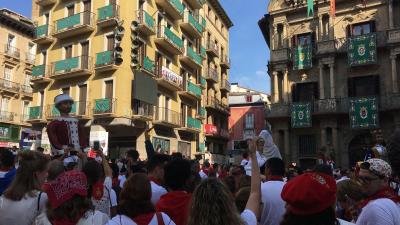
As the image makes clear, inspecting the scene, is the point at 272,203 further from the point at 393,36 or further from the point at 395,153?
the point at 393,36

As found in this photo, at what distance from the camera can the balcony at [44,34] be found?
1180 inches

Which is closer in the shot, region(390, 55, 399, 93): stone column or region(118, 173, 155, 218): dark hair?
region(118, 173, 155, 218): dark hair

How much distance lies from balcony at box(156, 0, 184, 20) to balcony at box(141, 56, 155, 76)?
5.06m

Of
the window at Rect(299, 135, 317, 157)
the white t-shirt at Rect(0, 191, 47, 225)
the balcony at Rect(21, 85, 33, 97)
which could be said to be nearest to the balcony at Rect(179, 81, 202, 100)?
the window at Rect(299, 135, 317, 157)

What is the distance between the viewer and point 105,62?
26703mm

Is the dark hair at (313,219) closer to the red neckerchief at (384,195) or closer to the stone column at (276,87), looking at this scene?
the red neckerchief at (384,195)

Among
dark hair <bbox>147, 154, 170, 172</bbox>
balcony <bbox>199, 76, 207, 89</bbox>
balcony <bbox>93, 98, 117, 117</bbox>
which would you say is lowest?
dark hair <bbox>147, 154, 170, 172</bbox>

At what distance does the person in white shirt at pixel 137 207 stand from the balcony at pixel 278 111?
26980mm

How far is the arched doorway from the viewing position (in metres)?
27.8

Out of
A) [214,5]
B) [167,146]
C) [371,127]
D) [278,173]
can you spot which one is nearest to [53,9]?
[167,146]

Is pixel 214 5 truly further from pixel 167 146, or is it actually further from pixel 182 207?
pixel 182 207

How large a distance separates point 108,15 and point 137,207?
25294 mm

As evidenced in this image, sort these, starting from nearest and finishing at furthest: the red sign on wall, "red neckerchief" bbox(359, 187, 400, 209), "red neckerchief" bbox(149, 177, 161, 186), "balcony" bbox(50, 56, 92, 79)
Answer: "red neckerchief" bbox(359, 187, 400, 209) < "red neckerchief" bbox(149, 177, 161, 186) < "balcony" bbox(50, 56, 92, 79) < the red sign on wall

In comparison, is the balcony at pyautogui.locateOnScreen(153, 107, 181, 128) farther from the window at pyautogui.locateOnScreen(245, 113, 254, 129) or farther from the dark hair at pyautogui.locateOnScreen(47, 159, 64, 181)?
the window at pyautogui.locateOnScreen(245, 113, 254, 129)
